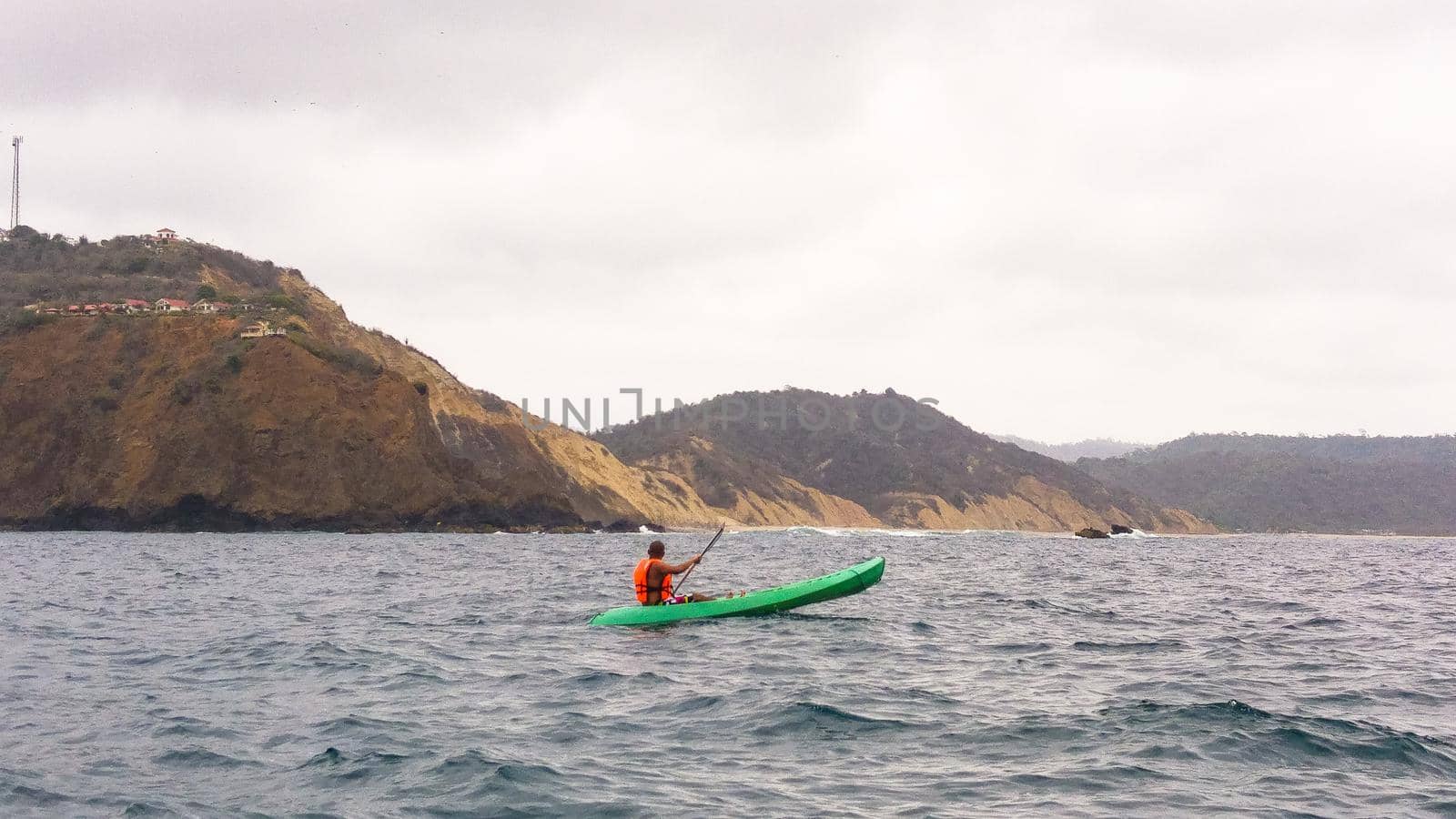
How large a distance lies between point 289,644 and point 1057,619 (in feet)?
Answer: 52.3

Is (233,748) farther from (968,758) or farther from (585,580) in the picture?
(585,580)

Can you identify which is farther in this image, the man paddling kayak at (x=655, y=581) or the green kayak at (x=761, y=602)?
the man paddling kayak at (x=655, y=581)

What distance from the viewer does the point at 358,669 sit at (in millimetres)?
16797

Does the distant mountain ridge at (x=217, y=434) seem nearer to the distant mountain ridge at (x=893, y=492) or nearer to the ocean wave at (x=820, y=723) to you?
the distant mountain ridge at (x=893, y=492)

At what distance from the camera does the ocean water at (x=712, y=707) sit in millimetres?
10008

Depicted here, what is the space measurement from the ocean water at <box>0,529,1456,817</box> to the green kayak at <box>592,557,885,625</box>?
0.41 metres

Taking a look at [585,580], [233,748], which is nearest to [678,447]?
[585,580]

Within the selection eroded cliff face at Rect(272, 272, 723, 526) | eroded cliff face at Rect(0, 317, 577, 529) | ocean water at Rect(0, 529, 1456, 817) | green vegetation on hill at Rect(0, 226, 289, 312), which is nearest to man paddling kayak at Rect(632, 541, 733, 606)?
ocean water at Rect(0, 529, 1456, 817)

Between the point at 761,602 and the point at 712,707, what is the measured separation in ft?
31.4

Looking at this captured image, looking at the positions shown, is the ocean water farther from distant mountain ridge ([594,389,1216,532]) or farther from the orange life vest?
distant mountain ridge ([594,389,1216,532])

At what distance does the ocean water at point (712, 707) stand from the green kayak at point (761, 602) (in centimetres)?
41

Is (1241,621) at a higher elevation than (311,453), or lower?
lower

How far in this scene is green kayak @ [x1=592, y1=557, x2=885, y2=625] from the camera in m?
22.5

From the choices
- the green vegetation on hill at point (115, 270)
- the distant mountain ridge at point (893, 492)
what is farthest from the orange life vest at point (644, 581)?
the distant mountain ridge at point (893, 492)
